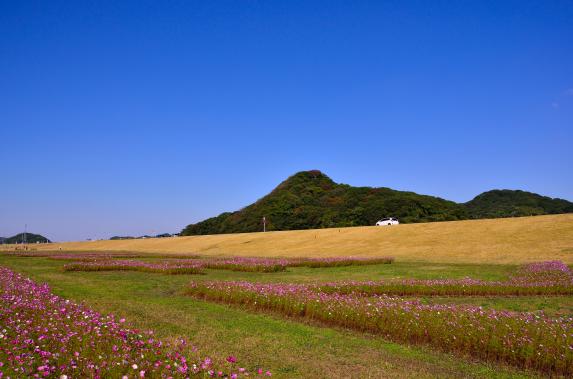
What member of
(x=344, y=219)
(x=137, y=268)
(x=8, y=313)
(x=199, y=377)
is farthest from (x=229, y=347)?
(x=344, y=219)

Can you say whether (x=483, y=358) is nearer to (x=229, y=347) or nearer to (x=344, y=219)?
(x=229, y=347)

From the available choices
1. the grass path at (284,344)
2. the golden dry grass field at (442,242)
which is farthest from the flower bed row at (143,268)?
the golden dry grass field at (442,242)

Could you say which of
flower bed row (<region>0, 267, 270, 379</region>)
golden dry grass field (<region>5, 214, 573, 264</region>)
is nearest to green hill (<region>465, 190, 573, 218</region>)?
golden dry grass field (<region>5, 214, 573, 264</region>)

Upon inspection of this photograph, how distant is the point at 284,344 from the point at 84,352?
4782mm

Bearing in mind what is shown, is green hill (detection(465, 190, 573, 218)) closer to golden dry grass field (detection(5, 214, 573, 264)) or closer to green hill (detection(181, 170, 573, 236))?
green hill (detection(181, 170, 573, 236))

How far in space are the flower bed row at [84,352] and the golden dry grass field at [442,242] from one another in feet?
105

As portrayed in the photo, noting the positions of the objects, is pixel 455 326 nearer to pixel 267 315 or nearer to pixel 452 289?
pixel 267 315

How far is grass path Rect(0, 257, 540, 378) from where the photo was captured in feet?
28.3

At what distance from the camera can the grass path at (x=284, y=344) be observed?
8.63 meters

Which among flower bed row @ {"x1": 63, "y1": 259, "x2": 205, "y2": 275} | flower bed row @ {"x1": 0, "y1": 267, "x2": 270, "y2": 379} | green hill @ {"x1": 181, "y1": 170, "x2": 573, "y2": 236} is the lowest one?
flower bed row @ {"x1": 63, "y1": 259, "x2": 205, "y2": 275}

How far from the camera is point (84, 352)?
746 centimetres

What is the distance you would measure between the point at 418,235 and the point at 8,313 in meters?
47.7

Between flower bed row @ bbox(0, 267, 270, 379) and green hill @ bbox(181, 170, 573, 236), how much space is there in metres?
82.4

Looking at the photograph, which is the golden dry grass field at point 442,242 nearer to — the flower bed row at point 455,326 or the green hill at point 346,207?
the flower bed row at point 455,326
